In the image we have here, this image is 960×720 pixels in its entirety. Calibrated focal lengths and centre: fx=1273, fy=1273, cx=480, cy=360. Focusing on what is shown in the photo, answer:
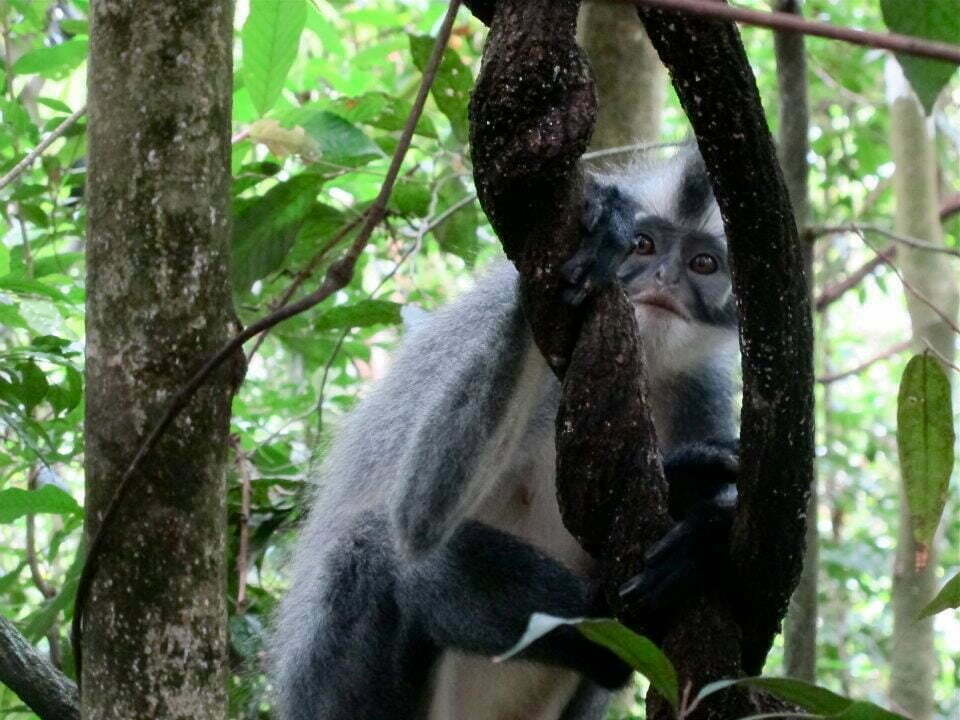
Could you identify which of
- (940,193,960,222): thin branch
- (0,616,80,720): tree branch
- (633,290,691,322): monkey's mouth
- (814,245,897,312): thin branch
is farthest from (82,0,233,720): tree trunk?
(814,245,897,312): thin branch

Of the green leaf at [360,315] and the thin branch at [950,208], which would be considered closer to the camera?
the green leaf at [360,315]

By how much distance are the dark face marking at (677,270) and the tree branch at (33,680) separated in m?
1.67

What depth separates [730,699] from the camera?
2035mm

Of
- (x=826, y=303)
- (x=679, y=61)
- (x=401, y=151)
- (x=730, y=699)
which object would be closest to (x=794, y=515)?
(x=730, y=699)

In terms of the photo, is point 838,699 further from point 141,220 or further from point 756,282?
point 141,220

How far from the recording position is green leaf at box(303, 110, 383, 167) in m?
3.69

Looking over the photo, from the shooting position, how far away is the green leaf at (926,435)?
7.13ft

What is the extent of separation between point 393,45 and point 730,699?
180 inches

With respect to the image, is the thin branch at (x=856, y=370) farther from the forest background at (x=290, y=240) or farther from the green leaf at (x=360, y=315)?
the green leaf at (x=360, y=315)

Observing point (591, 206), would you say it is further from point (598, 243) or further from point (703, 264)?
point (703, 264)

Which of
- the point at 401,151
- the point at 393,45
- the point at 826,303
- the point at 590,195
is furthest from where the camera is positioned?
the point at 826,303

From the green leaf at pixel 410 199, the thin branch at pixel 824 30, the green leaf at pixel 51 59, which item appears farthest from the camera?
the green leaf at pixel 410 199

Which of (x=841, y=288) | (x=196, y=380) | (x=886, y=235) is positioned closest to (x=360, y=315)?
(x=886, y=235)

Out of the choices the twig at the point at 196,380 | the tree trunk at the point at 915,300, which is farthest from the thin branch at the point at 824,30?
the tree trunk at the point at 915,300
